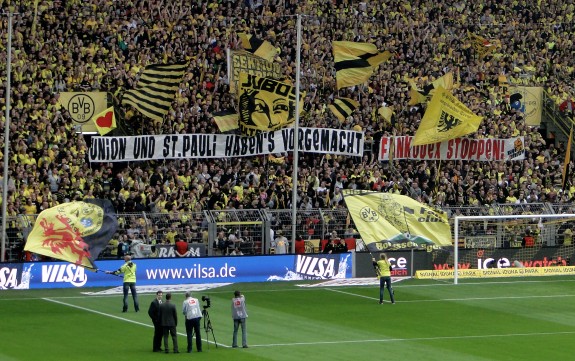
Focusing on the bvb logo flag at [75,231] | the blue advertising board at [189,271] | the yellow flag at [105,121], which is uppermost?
the yellow flag at [105,121]

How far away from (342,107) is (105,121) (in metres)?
9.55

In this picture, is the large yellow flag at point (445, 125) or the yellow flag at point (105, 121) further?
the large yellow flag at point (445, 125)

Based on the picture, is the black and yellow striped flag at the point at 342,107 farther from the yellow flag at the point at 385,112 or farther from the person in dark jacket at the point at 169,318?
the person in dark jacket at the point at 169,318

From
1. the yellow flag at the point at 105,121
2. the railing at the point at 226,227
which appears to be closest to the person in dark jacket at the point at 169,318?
the railing at the point at 226,227

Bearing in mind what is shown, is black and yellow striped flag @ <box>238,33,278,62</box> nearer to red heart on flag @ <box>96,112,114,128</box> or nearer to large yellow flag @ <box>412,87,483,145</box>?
red heart on flag @ <box>96,112,114,128</box>

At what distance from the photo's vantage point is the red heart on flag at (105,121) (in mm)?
53094

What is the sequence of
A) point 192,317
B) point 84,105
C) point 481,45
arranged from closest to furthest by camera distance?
point 192,317, point 84,105, point 481,45

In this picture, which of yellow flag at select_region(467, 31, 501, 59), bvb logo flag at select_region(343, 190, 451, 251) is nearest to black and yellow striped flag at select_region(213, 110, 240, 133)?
bvb logo flag at select_region(343, 190, 451, 251)

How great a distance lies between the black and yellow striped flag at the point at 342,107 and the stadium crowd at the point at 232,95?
1.48m

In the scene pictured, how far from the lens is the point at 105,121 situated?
53156mm

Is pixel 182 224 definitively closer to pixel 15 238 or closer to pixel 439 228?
pixel 15 238

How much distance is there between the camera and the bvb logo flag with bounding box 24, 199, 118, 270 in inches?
1731

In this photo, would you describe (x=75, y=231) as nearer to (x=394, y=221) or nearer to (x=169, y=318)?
(x=169, y=318)

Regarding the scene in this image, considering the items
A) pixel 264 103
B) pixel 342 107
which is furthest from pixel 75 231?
pixel 342 107
